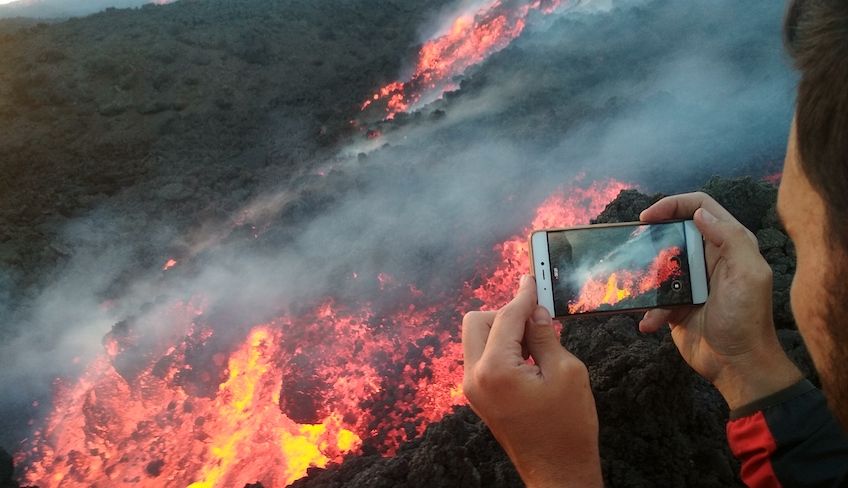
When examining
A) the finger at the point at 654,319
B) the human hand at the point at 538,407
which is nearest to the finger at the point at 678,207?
the finger at the point at 654,319

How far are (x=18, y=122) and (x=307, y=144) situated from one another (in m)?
3.41

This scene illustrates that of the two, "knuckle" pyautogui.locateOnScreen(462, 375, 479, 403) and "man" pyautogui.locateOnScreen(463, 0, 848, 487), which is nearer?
"man" pyautogui.locateOnScreen(463, 0, 848, 487)

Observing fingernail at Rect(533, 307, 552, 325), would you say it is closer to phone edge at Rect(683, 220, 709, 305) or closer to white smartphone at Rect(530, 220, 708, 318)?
white smartphone at Rect(530, 220, 708, 318)

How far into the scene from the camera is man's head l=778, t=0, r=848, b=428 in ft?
3.05

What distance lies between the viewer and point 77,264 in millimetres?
5035

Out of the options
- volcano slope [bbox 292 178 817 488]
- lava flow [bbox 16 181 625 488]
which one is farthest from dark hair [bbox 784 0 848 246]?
lava flow [bbox 16 181 625 488]

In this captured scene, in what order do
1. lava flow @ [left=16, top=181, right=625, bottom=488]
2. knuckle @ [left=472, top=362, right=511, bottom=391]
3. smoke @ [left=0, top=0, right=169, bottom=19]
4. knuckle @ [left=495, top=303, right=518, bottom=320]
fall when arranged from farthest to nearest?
smoke @ [left=0, top=0, right=169, bottom=19]
lava flow @ [left=16, top=181, right=625, bottom=488]
knuckle @ [left=495, top=303, right=518, bottom=320]
knuckle @ [left=472, top=362, right=511, bottom=391]

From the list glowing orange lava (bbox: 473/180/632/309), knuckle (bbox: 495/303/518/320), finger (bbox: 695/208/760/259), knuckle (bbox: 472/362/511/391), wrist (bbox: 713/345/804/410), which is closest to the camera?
knuckle (bbox: 472/362/511/391)

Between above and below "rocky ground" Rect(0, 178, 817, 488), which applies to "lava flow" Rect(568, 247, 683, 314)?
above

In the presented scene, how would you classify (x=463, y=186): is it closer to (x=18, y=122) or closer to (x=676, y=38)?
(x=676, y=38)

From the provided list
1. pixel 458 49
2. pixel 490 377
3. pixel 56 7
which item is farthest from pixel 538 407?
pixel 56 7

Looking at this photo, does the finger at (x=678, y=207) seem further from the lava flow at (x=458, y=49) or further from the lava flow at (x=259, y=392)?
the lava flow at (x=458, y=49)

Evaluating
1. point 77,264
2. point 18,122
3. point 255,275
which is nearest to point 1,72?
point 18,122

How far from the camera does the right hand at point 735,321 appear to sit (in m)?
1.71
